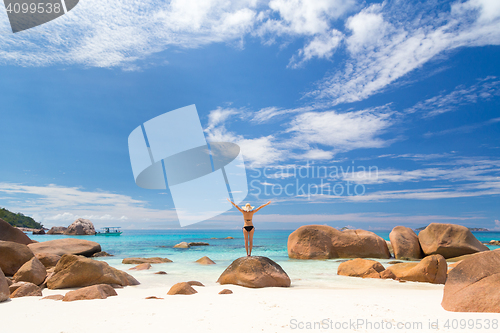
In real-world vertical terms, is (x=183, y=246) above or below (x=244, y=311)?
below

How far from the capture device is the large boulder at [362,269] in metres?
9.29

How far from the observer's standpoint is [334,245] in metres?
17.2

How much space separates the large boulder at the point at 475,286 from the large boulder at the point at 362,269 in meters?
4.89

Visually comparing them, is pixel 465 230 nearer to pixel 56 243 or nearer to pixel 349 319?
pixel 349 319

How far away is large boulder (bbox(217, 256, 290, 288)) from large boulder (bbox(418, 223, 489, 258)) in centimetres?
1289

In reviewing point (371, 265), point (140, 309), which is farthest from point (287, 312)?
point (371, 265)

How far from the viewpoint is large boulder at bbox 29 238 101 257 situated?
523 inches

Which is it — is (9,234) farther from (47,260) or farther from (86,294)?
(86,294)

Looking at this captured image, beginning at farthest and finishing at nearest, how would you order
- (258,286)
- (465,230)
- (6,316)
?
(465,230) → (258,286) → (6,316)

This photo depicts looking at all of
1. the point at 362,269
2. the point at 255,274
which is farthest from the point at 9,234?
the point at 362,269

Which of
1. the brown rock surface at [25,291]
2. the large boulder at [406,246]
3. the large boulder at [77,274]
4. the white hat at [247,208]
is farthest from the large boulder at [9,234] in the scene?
the large boulder at [406,246]

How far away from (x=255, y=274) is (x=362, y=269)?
4644 mm

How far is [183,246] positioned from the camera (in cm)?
2931

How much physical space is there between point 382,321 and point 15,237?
15.6m
